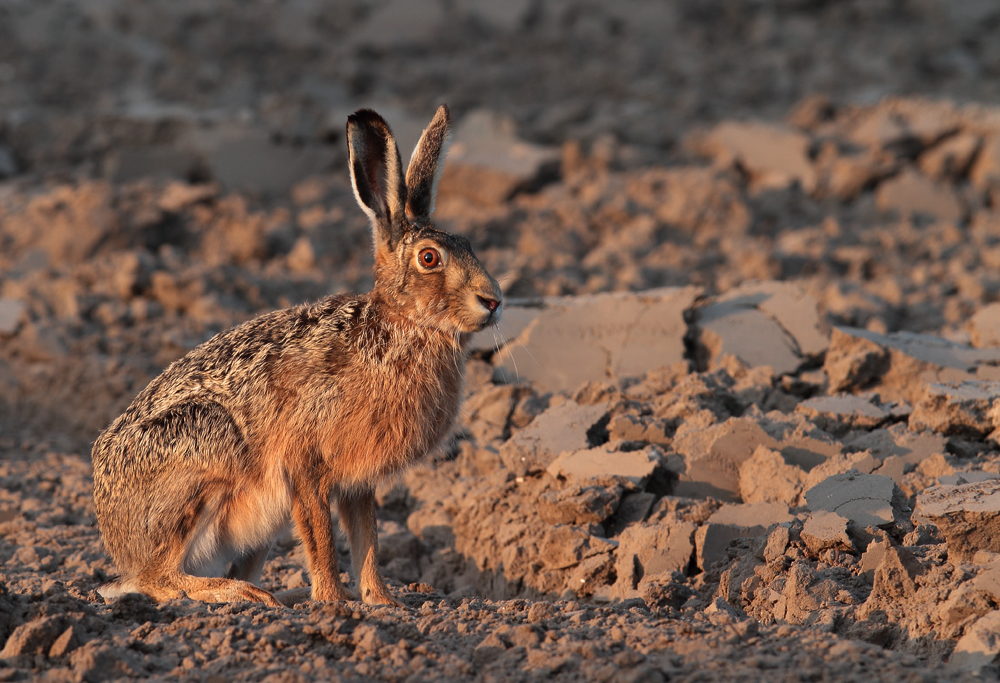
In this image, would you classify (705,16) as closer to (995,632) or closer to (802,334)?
(802,334)

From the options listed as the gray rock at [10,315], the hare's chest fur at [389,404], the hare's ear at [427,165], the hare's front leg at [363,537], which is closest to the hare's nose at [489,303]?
the hare's chest fur at [389,404]

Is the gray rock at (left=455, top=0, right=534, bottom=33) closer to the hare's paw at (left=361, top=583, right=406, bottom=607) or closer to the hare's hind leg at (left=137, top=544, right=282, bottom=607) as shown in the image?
the hare's paw at (left=361, top=583, right=406, bottom=607)

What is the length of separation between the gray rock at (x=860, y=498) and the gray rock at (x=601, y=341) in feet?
6.85

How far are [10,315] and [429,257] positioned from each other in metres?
5.36

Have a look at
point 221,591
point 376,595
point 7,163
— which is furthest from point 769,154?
point 221,591

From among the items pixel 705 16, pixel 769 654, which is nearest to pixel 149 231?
pixel 769 654

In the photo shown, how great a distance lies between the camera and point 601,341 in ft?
23.3

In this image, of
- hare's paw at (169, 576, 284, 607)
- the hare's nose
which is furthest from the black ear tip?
hare's paw at (169, 576, 284, 607)

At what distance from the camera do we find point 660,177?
11.2m

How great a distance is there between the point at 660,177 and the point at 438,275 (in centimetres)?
699

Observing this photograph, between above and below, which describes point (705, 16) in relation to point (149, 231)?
above

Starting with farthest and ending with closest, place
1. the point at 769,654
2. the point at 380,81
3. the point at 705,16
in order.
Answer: the point at 705,16 → the point at 380,81 → the point at 769,654

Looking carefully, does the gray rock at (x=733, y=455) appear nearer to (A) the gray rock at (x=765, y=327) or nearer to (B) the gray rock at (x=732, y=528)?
(B) the gray rock at (x=732, y=528)

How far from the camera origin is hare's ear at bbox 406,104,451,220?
4910 mm
